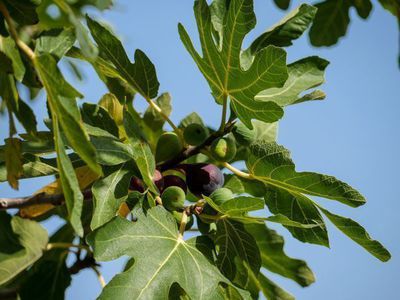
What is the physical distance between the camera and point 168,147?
6.73 feet

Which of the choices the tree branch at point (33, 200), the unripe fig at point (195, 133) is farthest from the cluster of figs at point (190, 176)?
the tree branch at point (33, 200)

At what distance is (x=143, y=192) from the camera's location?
189cm

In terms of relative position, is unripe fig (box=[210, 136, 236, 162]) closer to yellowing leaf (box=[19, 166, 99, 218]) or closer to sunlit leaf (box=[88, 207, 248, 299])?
sunlit leaf (box=[88, 207, 248, 299])

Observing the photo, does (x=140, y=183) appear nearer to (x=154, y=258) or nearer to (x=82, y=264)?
(x=154, y=258)

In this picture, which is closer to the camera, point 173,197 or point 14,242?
point 14,242

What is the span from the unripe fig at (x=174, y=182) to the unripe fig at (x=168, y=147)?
75mm

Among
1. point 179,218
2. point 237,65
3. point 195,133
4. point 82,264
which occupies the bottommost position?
point 82,264

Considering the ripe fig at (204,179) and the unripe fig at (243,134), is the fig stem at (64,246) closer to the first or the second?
the ripe fig at (204,179)

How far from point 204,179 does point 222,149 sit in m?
0.12

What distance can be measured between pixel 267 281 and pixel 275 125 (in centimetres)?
61

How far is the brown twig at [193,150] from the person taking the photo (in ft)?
6.68

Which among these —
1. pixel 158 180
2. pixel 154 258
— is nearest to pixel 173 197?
pixel 158 180

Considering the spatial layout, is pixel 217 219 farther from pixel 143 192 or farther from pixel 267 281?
pixel 267 281

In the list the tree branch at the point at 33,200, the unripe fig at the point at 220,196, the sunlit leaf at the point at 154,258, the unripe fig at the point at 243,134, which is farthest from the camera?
the unripe fig at the point at 243,134
